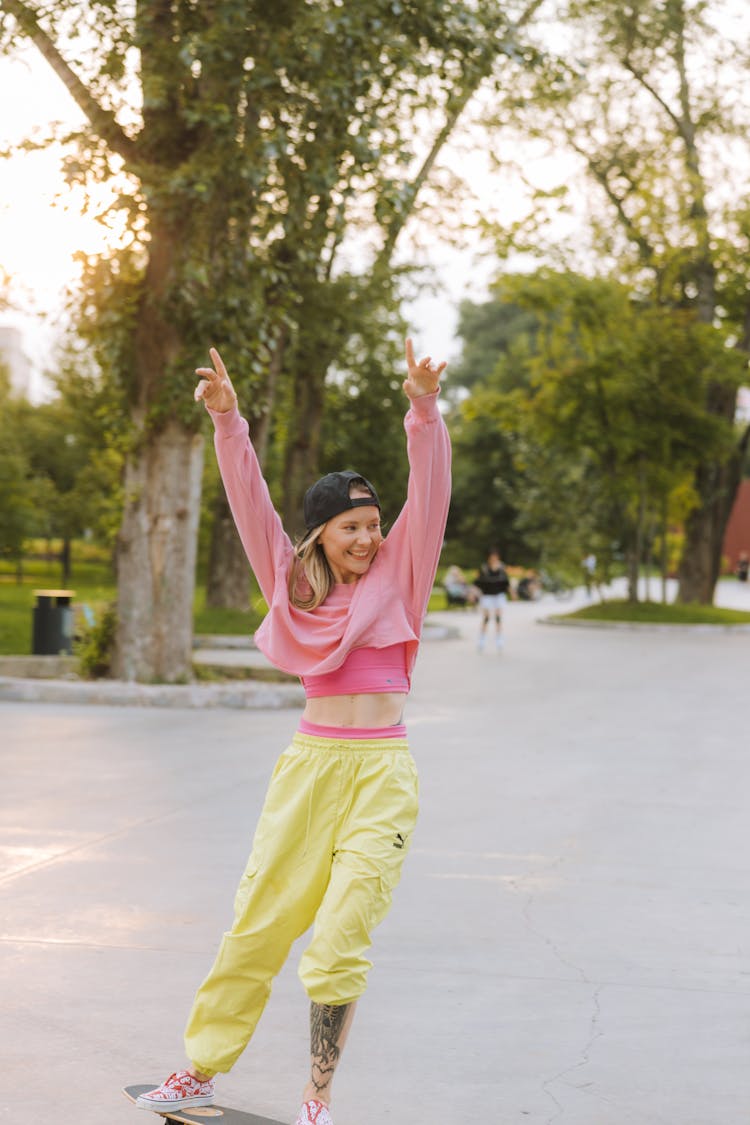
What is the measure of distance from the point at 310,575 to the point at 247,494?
11.6 inches

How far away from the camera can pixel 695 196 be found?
108ft

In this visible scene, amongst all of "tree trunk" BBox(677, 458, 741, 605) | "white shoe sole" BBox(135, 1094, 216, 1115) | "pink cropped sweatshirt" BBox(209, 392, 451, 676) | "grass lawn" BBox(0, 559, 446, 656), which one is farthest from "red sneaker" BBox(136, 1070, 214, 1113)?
"tree trunk" BBox(677, 458, 741, 605)

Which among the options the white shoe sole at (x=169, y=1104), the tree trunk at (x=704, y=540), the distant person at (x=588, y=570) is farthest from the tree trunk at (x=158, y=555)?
the tree trunk at (x=704, y=540)

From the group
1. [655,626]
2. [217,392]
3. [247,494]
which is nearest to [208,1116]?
[247,494]

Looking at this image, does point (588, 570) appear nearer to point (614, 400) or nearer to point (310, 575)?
point (614, 400)

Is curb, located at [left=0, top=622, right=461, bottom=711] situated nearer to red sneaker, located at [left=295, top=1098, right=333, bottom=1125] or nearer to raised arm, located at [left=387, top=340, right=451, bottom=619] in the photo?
raised arm, located at [left=387, top=340, right=451, bottom=619]

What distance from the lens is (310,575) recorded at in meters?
4.13

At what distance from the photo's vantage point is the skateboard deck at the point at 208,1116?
12.4 ft

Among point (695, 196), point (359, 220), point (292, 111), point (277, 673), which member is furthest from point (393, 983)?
point (695, 196)

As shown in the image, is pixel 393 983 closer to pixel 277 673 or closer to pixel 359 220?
pixel 277 673

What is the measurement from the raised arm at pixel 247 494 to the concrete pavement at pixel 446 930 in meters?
1.45

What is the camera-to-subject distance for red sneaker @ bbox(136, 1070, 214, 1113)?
3832 millimetres

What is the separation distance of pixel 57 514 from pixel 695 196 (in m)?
20.7

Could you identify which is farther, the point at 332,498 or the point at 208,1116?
the point at 332,498
